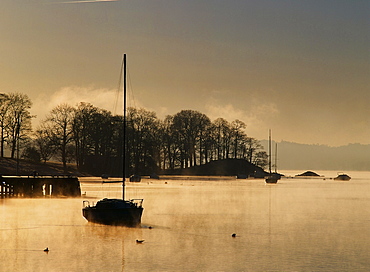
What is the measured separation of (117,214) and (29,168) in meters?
99.8

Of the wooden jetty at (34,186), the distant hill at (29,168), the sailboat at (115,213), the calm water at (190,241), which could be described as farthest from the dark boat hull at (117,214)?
the distant hill at (29,168)

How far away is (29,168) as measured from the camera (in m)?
149

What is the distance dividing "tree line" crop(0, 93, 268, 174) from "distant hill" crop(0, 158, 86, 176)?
2.54 meters

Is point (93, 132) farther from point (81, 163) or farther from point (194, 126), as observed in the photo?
point (194, 126)

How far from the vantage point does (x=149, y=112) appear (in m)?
183

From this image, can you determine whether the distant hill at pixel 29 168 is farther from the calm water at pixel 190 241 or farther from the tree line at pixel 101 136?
the calm water at pixel 190 241

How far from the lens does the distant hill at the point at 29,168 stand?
454 feet

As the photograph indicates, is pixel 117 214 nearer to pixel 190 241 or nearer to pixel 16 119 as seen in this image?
pixel 190 241

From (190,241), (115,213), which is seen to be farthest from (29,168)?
(190,241)

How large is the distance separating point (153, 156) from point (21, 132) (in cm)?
4851

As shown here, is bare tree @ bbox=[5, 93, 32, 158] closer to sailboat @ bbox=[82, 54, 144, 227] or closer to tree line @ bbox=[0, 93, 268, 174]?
tree line @ bbox=[0, 93, 268, 174]

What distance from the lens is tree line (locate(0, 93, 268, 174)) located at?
492ft

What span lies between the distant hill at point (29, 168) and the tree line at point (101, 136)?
2.54m

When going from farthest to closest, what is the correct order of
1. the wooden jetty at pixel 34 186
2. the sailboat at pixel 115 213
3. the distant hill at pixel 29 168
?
the distant hill at pixel 29 168, the wooden jetty at pixel 34 186, the sailboat at pixel 115 213
